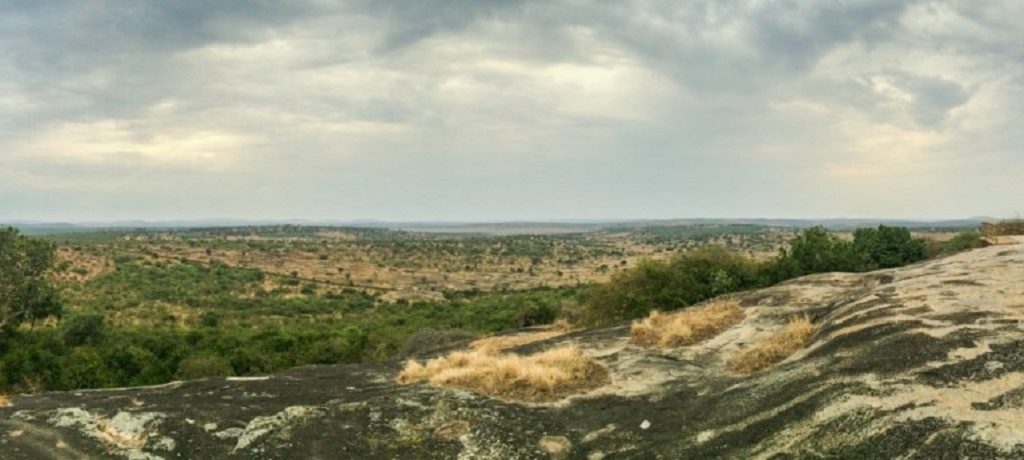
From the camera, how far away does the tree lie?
55.9 m

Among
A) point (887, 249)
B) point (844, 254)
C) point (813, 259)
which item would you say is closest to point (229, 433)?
point (813, 259)

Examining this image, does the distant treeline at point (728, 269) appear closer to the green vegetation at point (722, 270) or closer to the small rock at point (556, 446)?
the green vegetation at point (722, 270)

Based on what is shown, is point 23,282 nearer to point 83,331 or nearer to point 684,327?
point 83,331

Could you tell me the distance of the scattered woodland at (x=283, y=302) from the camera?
44.4m

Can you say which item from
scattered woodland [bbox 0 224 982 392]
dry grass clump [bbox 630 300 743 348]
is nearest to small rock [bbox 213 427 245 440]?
dry grass clump [bbox 630 300 743 348]

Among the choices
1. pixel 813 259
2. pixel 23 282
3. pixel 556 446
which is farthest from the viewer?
pixel 23 282

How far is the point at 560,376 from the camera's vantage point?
18.5 metres

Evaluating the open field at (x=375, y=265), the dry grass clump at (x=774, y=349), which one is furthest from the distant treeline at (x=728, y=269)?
the open field at (x=375, y=265)

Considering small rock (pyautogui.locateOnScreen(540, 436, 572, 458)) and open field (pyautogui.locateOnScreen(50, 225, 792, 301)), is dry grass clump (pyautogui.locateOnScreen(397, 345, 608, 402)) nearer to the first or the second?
small rock (pyautogui.locateOnScreen(540, 436, 572, 458))

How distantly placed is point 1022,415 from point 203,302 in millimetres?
86958

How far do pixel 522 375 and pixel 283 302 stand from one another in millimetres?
77575

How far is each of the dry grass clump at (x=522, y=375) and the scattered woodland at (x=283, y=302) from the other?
15716mm

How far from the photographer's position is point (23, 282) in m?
56.3

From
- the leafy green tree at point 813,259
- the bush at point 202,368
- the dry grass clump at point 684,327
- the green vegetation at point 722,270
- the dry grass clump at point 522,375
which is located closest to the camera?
the dry grass clump at point 522,375
